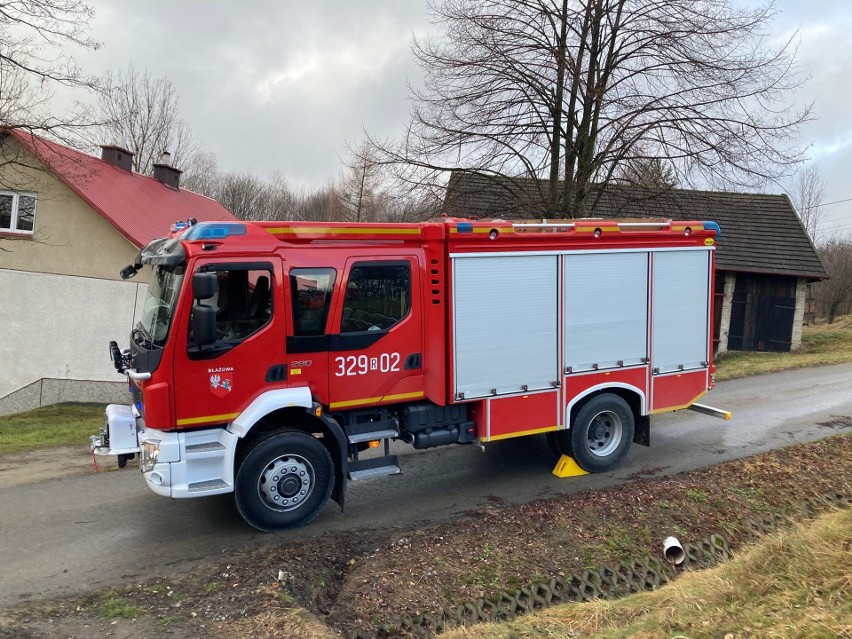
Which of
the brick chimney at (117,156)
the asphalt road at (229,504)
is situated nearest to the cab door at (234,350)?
the asphalt road at (229,504)

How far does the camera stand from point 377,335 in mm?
6305

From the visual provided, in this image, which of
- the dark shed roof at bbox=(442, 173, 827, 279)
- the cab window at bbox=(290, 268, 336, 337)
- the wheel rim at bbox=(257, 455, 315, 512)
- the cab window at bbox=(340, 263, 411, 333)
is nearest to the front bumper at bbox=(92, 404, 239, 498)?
the wheel rim at bbox=(257, 455, 315, 512)

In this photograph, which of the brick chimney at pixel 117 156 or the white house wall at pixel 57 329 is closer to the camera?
the white house wall at pixel 57 329

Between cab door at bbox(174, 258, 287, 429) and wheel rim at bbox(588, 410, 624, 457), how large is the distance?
394 centimetres

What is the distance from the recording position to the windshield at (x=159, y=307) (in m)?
5.57

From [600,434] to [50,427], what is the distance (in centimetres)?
940

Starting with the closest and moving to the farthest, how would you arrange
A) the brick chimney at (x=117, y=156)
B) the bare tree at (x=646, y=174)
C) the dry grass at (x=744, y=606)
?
the dry grass at (x=744, y=606) < the bare tree at (x=646, y=174) < the brick chimney at (x=117, y=156)

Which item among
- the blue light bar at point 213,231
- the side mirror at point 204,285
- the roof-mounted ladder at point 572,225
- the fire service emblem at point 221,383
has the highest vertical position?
the roof-mounted ladder at point 572,225

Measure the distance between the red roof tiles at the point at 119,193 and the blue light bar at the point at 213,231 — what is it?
9.28 m

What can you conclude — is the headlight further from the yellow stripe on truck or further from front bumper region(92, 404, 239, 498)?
the yellow stripe on truck

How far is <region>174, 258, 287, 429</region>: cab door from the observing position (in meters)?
5.54

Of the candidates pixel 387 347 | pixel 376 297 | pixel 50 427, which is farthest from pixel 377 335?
pixel 50 427

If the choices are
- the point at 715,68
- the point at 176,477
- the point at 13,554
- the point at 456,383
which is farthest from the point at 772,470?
the point at 715,68

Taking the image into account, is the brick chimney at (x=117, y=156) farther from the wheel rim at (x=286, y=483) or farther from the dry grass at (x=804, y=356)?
the dry grass at (x=804, y=356)
